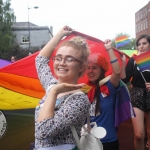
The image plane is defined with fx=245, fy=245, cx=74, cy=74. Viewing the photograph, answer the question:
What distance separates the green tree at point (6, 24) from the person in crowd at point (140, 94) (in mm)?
26639

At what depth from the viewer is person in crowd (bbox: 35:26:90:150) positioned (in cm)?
126

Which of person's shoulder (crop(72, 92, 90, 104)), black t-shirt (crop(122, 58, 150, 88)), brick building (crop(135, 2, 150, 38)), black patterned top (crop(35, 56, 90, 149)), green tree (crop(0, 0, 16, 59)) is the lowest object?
black patterned top (crop(35, 56, 90, 149))

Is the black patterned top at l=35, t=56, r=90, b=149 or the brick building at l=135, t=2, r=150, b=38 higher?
the brick building at l=135, t=2, r=150, b=38

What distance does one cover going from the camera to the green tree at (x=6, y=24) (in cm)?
2823

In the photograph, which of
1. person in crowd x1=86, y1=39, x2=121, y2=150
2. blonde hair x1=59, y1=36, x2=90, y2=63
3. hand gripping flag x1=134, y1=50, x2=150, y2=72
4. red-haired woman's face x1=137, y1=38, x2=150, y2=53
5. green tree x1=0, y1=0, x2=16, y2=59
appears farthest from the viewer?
green tree x1=0, y1=0, x2=16, y2=59

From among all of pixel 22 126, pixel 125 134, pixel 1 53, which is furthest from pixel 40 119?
pixel 1 53

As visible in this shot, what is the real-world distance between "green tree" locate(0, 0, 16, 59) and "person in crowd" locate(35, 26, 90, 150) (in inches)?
1101

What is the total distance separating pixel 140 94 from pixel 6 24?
28.6 m

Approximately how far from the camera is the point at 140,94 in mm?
3121

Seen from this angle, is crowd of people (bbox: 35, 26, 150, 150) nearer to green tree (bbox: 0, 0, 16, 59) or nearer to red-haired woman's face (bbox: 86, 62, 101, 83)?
red-haired woman's face (bbox: 86, 62, 101, 83)

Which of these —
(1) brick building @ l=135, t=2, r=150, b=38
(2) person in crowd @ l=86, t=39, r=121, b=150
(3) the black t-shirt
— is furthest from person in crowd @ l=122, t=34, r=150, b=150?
(1) brick building @ l=135, t=2, r=150, b=38

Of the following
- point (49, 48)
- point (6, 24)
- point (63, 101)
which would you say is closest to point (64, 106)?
point (63, 101)

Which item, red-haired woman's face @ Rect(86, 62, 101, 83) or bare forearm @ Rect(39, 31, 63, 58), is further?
red-haired woman's face @ Rect(86, 62, 101, 83)

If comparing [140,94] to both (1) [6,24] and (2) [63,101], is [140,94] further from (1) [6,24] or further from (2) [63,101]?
(1) [6,24]
